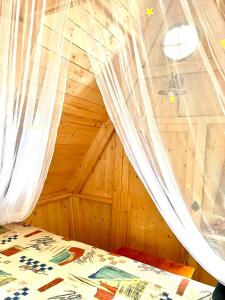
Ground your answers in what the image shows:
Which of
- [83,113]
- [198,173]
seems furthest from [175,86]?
[83,113]

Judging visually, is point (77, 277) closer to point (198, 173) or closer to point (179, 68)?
point (198, 173)

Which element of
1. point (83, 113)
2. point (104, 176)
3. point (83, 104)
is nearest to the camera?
point (83, 104)

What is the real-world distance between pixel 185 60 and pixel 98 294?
46.6 inches

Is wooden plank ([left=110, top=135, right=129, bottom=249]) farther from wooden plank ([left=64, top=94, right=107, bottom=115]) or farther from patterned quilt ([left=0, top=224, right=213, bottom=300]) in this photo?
patterned quilt ([left=0, top=224, right=213, bottom=300])

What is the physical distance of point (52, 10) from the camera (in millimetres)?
1303

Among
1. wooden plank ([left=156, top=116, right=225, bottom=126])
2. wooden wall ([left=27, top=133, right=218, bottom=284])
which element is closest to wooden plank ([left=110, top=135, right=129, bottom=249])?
wooden wall ([left=27, top=133, right=218, bottom=284])

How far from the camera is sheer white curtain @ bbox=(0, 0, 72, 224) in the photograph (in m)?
1.30

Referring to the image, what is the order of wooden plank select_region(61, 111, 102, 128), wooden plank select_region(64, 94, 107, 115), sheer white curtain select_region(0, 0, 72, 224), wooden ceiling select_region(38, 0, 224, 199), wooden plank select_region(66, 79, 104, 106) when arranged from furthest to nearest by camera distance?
1. wooden plank select_region(61, 111, 102, 128)
2. wooden plank select_region(64, 94, 107, 115)
3. wooden plank select_region(66, 79, 104, 106)
4. sheer white curtain select_region(0, 0, 72, 224)
5. wooden ceiling select_region(38, 0, 224, 199)

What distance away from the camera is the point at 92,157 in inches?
117

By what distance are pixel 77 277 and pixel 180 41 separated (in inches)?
52.0

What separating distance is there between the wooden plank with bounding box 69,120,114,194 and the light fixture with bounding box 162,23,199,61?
5.83 ft

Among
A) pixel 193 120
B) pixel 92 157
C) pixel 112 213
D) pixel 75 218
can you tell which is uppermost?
pixel 193 120

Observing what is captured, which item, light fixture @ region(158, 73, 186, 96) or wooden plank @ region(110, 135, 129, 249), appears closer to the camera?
light fixture @ region(158, 73, 186, 96)

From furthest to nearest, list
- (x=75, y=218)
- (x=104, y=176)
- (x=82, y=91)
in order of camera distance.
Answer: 1. (x=75, y=218)
2. (x=104, y=176)
3. (x=82, y=91)
